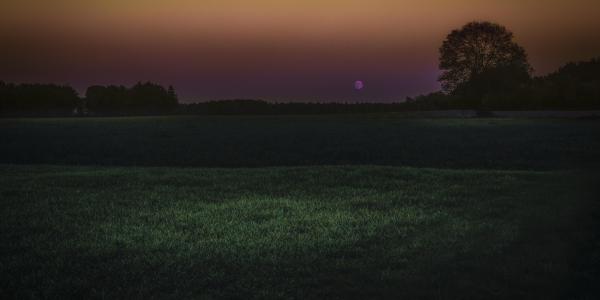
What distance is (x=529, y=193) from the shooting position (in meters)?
14.8

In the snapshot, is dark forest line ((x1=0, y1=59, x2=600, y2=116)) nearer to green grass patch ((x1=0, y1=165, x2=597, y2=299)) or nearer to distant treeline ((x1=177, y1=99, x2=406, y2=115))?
distant treeline ((x1=177, y1=99, x2=406, y2=115))

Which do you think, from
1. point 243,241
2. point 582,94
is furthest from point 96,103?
point 243,241

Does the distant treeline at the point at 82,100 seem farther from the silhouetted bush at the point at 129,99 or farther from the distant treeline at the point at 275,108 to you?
the distant treeline at the point at 275,108

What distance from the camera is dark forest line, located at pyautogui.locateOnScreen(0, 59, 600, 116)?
251ft

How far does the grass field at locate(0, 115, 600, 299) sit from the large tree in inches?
2614

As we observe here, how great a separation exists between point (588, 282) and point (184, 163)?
68.6 ft

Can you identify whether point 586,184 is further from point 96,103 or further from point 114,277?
point 96,103

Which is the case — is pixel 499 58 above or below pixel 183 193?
above

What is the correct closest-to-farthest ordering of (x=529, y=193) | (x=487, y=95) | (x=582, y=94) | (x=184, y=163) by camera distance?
(x=529, y=193), (x=184, y=163), (x=582, y=94), (x=487, y=95)

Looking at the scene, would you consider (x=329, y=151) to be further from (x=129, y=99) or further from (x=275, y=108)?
(x=129, y=99)

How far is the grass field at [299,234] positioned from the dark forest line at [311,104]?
60.4 metres

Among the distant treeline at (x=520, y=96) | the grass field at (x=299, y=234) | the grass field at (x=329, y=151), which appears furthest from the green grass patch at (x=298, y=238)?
the distant treeline at (x=520, y=96)

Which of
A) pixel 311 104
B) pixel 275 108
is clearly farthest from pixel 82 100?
pixel 311 104

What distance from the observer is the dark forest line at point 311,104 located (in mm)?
76500
